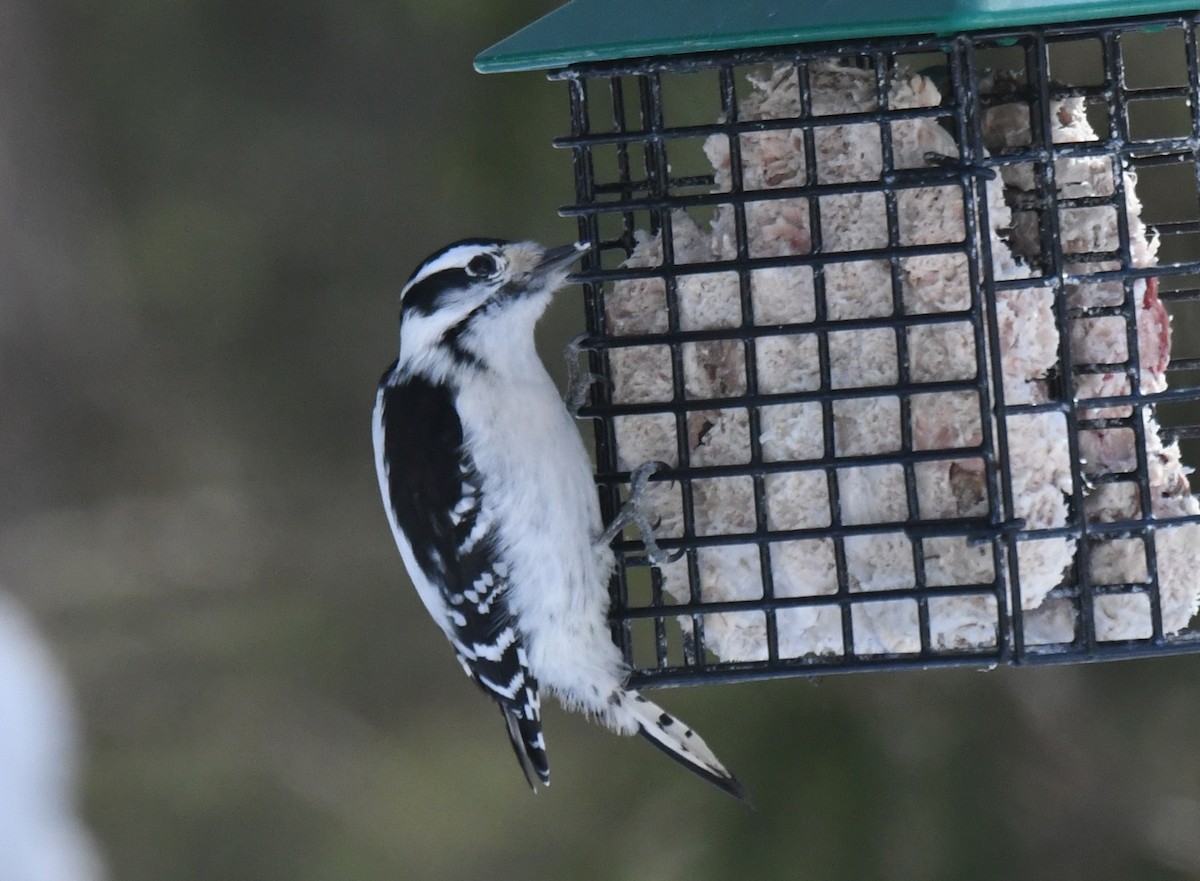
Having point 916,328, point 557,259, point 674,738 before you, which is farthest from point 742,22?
point 674,738

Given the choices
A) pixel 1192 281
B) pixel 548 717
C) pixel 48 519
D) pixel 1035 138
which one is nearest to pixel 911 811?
pixel 548 717

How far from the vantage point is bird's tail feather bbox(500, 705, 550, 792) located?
10.8 ft

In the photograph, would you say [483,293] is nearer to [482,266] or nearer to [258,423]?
[482,266]

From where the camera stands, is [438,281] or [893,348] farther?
[438,281]

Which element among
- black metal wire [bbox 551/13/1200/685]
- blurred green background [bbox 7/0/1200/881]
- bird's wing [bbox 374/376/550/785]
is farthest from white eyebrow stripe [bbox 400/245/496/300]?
blurred green background [bbox 7/0/1200/881]

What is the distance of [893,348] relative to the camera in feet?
8.91

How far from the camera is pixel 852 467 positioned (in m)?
2.73

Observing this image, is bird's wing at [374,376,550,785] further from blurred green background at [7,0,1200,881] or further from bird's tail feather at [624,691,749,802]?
blurred green background at [7,0,1200,881]

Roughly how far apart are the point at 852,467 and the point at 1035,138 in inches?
28.6

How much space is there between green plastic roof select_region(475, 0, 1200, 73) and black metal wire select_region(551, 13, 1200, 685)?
0.12m

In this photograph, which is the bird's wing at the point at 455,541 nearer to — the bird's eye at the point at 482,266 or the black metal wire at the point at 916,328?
the bird's eye at the point at 482,266

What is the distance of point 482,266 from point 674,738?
121cm

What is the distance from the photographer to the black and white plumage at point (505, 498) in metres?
3.12

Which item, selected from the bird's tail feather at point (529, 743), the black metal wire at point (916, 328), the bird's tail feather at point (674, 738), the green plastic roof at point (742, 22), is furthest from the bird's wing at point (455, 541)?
the green plastic roof at point (742, 22)
